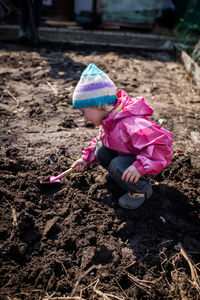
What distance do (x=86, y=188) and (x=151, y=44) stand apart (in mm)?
4731

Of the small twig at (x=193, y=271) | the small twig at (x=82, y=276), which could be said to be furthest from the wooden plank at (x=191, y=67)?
the small twig at (x=82, y=276)

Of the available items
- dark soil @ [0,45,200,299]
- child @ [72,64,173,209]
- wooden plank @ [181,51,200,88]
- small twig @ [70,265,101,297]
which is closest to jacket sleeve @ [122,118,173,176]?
child @ [72,64,173,209]

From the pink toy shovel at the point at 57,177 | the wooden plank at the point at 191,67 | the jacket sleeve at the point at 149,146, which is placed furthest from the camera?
the wooden plank at the point at 191,67

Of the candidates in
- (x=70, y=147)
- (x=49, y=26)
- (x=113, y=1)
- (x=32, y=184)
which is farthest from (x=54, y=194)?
(x=113, y=1)

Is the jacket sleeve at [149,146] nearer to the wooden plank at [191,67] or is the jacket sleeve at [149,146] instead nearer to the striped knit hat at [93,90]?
the striped knit hat at [93,90]

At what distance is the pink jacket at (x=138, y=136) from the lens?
1696 mm

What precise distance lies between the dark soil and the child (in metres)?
0.23

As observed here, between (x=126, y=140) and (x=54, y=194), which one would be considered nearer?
(x=126, y=140)

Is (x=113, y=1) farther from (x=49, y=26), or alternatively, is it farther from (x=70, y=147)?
(x=70, y=147)

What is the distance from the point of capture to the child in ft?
5.61

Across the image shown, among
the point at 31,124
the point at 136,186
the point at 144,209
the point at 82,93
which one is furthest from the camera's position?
the point at 31,124

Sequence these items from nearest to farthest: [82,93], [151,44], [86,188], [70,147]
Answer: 1. [82,93]
2. [86,188]
3. [70,147]
4. [151,44]

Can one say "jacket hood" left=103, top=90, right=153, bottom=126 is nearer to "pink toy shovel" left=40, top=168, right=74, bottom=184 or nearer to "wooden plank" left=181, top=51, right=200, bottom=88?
"pink toy shovel" left=40, top=168, right=74, bottom=184

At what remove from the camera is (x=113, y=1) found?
6332 mm
